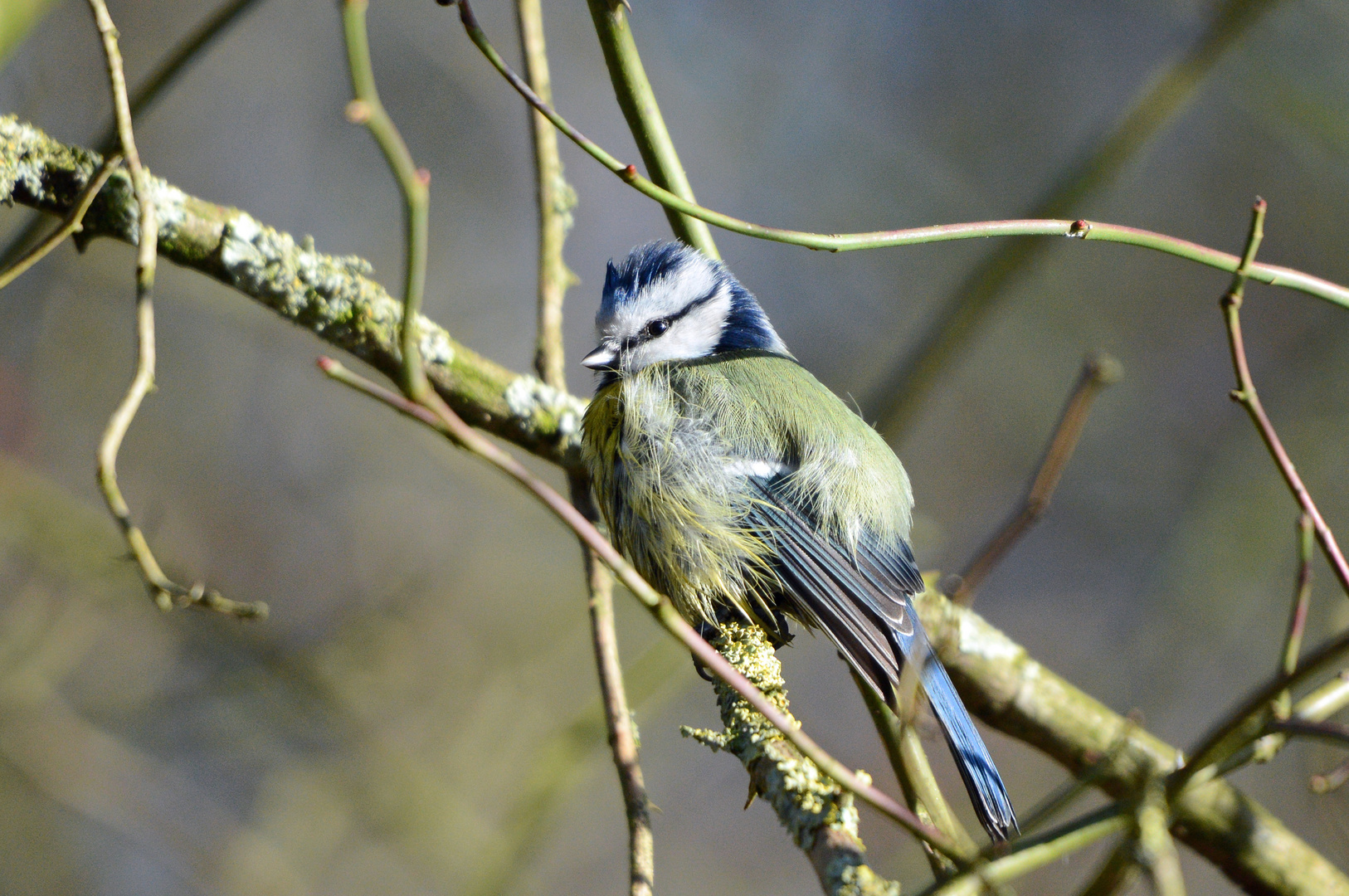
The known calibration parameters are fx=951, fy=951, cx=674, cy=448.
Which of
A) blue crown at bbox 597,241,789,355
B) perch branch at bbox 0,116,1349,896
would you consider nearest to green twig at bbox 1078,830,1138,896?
perch branch at bbox 0,116,1349,896

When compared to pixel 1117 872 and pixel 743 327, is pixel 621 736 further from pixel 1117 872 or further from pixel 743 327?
pixel 743 327

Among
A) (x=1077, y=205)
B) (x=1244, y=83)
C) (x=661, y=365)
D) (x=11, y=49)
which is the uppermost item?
(x=1244, y=83)

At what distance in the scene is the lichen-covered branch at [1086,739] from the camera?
162 centimetres

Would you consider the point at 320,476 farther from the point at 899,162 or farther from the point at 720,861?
the point at 899,162

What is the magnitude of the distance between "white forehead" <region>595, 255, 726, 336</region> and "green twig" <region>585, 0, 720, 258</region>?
0.45 m

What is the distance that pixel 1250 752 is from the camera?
2.76 feet

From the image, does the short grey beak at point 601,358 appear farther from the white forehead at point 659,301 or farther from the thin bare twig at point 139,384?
the thin bare twig at point 139,384

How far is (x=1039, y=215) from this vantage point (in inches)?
83.4

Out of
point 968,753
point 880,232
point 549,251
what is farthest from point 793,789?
point 549,251

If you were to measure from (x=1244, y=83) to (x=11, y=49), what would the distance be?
334 cm

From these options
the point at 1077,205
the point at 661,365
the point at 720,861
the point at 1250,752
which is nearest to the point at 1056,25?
the point at 1077,205

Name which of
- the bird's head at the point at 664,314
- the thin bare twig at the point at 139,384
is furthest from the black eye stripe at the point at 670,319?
the thin bare twig at the point at 139,384

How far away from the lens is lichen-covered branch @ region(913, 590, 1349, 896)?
5.31 ft

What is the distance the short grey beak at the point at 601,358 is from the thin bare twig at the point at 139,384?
2.92 feet
